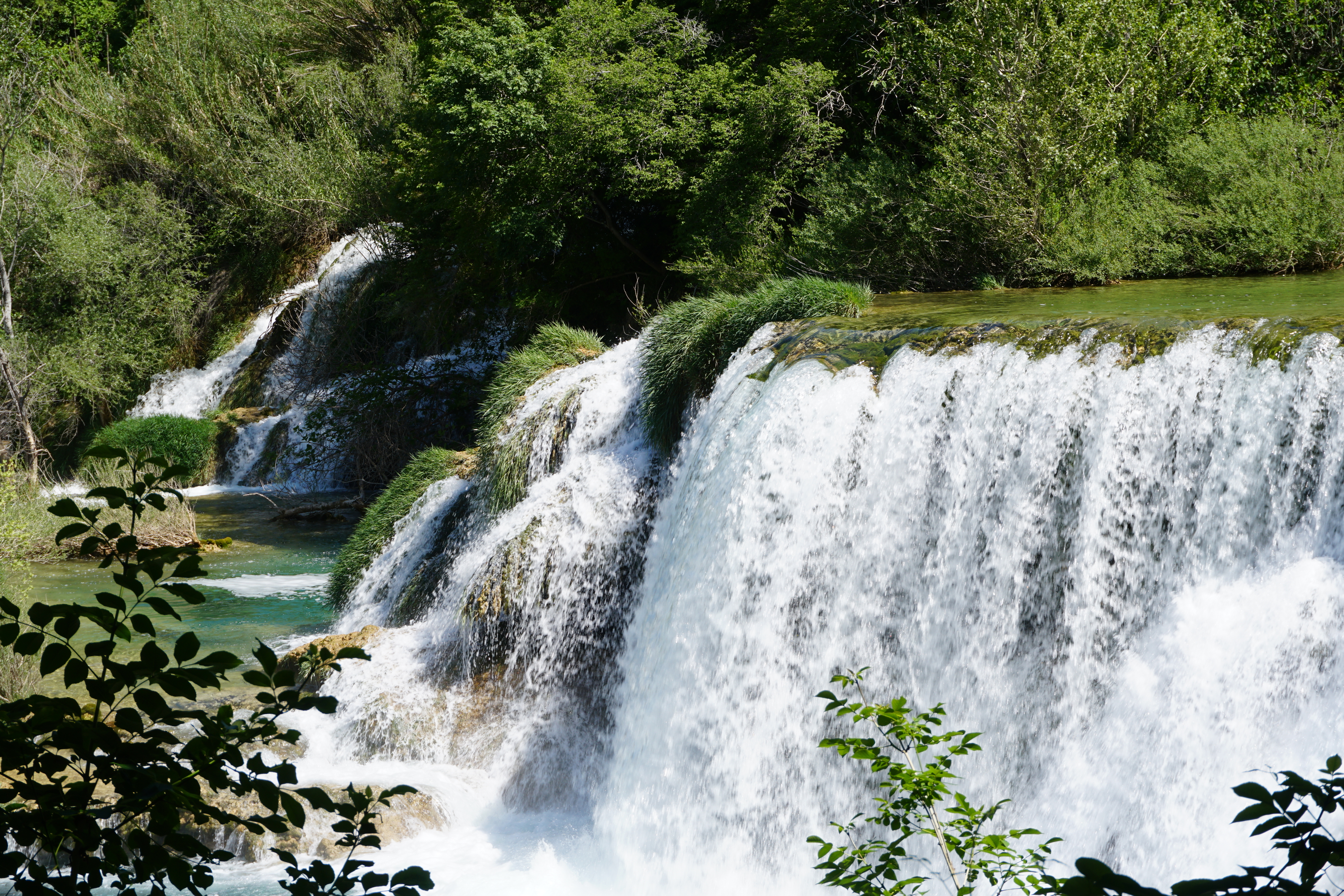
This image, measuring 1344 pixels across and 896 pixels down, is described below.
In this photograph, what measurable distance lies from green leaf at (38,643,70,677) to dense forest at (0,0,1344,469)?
34.4ft

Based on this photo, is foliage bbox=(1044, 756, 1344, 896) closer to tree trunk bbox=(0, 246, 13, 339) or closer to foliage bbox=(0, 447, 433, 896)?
foliage bbox=(0, 447, 433, 896)

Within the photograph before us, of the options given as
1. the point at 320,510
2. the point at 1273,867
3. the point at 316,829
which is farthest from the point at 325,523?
the point at 1273,867

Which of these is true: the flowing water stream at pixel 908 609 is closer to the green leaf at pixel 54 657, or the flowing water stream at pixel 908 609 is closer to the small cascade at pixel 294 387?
the green leaf at pixel 54 657

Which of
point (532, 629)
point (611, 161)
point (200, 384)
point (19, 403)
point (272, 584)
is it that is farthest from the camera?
A: point (200, 384)

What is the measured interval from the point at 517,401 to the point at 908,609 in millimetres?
5329

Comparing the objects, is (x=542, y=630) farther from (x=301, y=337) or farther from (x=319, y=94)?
(x=319, y=94)

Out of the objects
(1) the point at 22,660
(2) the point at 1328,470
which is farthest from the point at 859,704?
(1) the point at 22,660

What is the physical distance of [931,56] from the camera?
13039 mm

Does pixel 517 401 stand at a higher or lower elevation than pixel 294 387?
higher

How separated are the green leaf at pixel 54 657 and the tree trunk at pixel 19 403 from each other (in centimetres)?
1713

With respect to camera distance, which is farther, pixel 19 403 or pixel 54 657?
pixel 19 403

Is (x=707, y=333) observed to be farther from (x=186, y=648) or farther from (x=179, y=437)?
(x=179, y=437)

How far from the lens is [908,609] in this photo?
22.1ft

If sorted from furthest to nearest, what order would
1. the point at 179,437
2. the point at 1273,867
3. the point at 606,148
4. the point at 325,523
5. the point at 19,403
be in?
the point at 179,437 → the point at 19,403 → the point at 325,523 → the point at 606,148 → the point at 1273,867
